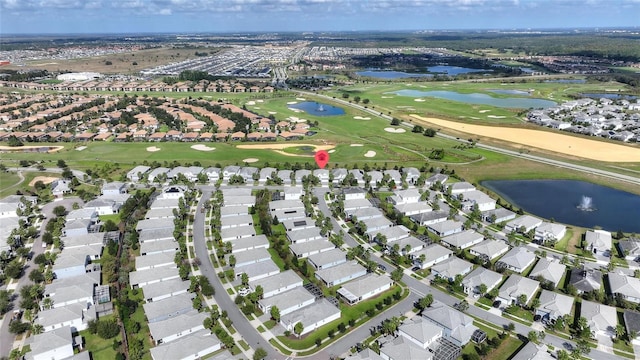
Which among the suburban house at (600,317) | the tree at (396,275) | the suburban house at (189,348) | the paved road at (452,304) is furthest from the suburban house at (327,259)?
the suburban house at (600,317)

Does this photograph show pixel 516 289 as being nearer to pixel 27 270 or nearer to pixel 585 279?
pixel 585 279

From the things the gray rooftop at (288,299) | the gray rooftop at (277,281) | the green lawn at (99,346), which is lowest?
the green lawn at (99,346)

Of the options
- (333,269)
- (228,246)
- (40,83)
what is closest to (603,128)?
(333,269)

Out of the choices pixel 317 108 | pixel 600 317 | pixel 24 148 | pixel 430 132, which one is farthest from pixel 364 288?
pixel 317 108

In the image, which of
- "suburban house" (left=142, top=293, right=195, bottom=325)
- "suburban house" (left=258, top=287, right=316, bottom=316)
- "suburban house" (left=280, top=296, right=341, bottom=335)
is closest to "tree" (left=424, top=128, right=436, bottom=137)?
"suburban house" (left=258, top=287, right=316, bottom=316)

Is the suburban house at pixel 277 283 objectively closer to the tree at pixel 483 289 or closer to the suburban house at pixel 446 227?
the tree at pixel 483 289

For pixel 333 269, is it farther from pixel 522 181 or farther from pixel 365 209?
pixel 522 181
